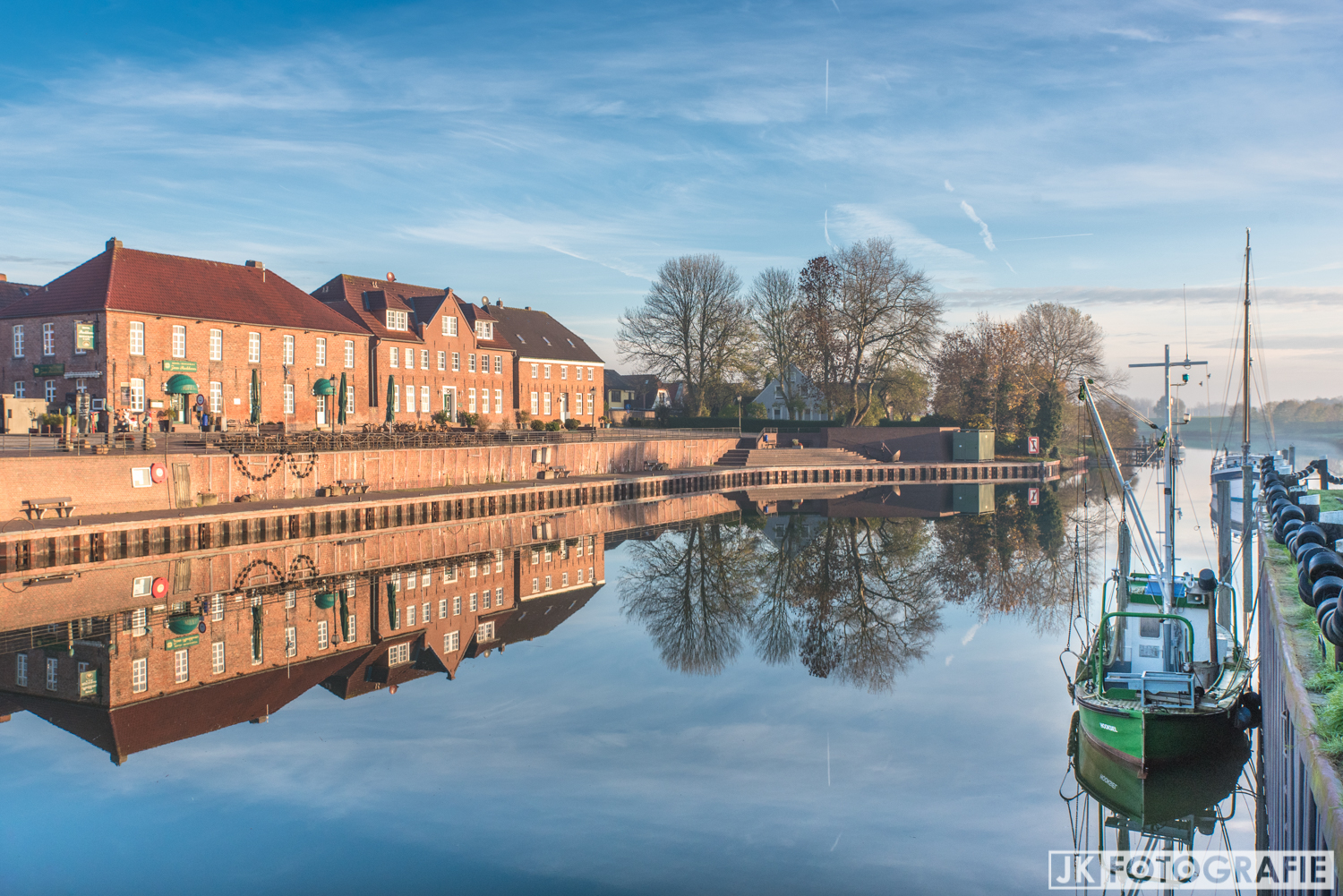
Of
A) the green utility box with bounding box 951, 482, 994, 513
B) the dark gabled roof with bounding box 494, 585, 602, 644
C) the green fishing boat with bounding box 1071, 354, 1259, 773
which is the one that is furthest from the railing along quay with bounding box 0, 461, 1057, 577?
the green fishing boat with bounding box 1071, 354, 1259, 773

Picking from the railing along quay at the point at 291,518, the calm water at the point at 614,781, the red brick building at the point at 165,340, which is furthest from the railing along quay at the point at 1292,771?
the red brick building at the point at 165,340

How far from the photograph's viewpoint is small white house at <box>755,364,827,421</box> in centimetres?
6700

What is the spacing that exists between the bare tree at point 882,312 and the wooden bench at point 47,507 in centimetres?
4756

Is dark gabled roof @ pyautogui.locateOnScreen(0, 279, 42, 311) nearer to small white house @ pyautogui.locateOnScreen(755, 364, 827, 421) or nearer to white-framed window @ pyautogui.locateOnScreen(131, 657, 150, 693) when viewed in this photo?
white-framed window @ pyautogui.locateOnScreen(131, 657, 150, 693)

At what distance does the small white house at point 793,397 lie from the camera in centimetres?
6700

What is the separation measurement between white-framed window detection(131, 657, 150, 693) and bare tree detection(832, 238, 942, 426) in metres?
52.8

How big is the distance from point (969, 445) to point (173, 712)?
59258mm

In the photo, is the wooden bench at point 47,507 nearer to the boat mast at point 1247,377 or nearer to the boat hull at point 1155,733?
the boat hull at point 1155,733

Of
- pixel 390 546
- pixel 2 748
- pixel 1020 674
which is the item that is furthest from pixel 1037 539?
pixel 2 748

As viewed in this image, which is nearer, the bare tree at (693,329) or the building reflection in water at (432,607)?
the building reflection in water at (432,607)

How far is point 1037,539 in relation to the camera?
35031 mm

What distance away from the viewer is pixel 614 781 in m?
11.2

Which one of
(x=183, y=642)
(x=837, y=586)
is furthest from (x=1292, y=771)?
(x=837, y=586)

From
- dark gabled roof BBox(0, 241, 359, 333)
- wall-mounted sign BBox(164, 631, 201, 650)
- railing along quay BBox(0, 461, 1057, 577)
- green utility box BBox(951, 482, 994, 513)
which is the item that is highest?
dark gabled roof BBox(0, 241, 359, 333)
